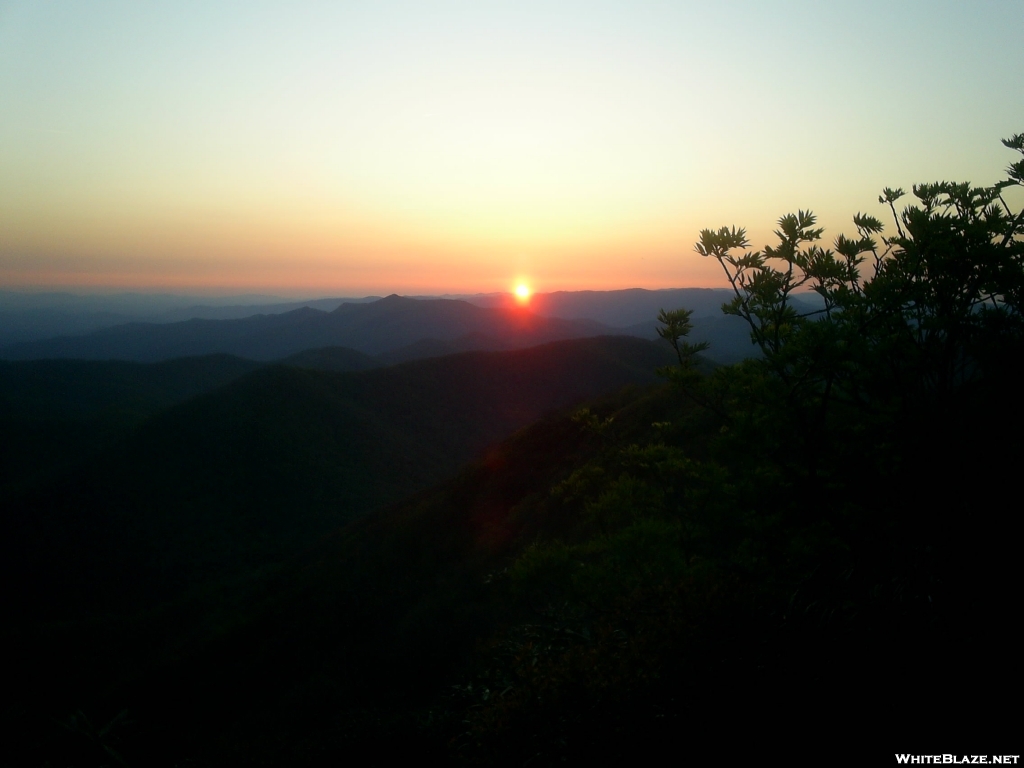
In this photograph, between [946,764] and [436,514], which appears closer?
[946,764]

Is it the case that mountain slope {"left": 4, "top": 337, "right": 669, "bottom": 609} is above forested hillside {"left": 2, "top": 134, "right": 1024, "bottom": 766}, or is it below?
below

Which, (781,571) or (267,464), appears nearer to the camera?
(781,571)

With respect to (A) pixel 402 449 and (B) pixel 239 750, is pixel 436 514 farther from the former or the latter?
(A) pixel 402 449

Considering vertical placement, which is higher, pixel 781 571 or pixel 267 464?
pixel 781 571

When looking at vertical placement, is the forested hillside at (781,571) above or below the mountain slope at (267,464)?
above

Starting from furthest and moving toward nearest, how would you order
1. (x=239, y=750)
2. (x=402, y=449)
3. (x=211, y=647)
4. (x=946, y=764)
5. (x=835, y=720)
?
(x=402, y=449) → (x=211, y=647) → (x=239, y=750) → (x=835, y=720) → (x=946, y=764)

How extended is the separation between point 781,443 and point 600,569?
7.91 ft

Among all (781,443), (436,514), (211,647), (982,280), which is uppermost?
(982,280)

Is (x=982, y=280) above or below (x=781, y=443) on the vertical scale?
above

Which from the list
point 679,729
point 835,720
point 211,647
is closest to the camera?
point 835,720

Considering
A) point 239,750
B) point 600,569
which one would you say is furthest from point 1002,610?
point 239,750

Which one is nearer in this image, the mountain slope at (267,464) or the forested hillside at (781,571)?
the forested hillside at (781,571)

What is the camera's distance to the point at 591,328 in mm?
197125

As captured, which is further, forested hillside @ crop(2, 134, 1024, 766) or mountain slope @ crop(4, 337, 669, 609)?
mountain slope @ crop(4, 337, 669, 609)
